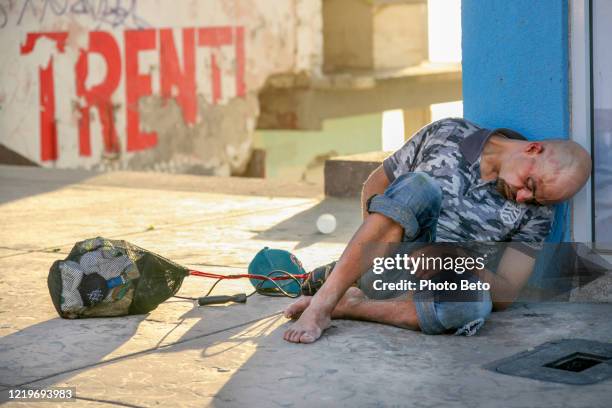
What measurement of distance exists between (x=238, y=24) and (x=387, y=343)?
37.8 feet

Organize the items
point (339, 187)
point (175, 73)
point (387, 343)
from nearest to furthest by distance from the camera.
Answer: point (387, 343), point (339, 187), point (175, 73)

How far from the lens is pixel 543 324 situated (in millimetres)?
4059

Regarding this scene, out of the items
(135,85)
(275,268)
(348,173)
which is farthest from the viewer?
(135,85)

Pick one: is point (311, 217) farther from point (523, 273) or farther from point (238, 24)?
point (238, 24)

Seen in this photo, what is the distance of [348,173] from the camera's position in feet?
26.1

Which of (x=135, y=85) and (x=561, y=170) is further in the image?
(x=135, y=85)

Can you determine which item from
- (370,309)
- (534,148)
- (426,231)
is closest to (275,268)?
(370,309)

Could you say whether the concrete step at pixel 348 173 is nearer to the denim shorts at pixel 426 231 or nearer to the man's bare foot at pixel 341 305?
the man's bare foot at pixel 341 305

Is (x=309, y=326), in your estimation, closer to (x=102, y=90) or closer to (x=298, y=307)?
(x=298, y=307)

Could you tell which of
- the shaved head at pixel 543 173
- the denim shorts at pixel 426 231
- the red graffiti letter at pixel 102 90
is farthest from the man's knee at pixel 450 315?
the red graffiti letter at pixel 102 90

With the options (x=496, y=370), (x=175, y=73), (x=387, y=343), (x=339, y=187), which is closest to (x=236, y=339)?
(x=387, y=343)

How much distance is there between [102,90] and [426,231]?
38.3ft

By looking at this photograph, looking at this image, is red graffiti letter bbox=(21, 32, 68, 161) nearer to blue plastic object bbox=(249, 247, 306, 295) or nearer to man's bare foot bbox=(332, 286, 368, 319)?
blue plastic object bbox=(249, 247, 306, 295)

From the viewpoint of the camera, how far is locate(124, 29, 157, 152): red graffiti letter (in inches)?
580
